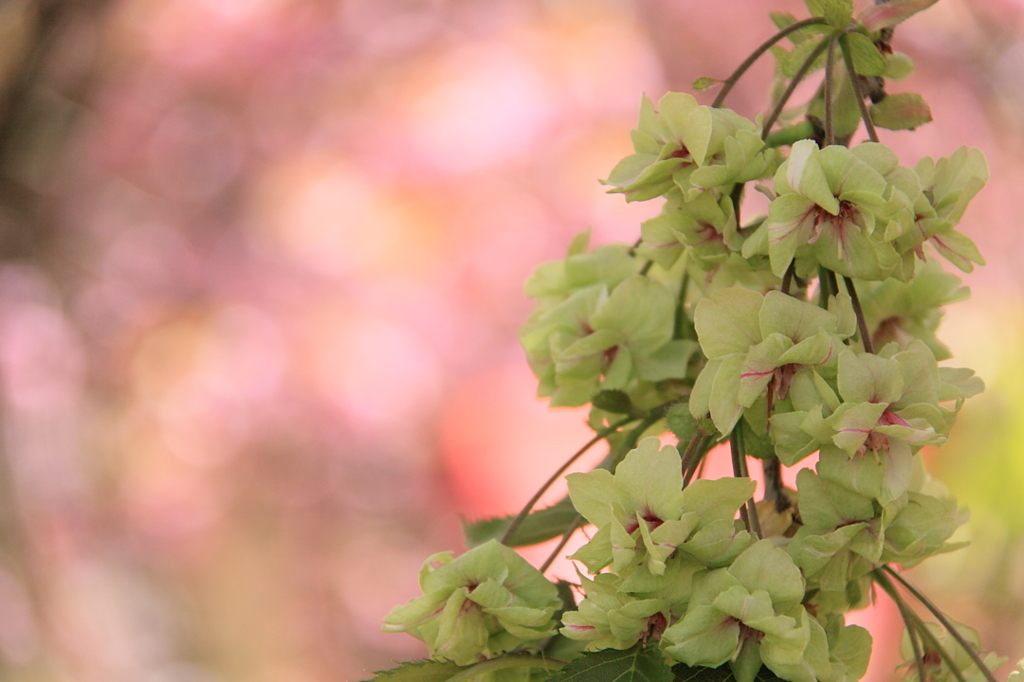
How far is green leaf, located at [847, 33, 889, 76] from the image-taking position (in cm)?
24

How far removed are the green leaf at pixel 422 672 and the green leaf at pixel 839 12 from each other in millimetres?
214

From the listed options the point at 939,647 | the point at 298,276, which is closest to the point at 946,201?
the point at 939,647

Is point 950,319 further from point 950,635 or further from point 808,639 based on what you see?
point 808,639

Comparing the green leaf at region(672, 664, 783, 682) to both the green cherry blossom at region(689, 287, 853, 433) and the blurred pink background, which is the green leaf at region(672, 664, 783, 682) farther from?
the blurred pink background

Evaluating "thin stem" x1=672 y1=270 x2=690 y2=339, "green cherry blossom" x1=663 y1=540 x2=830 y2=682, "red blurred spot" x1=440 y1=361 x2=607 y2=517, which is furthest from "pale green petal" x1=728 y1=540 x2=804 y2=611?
"red blurred spot" x1=440 y1=361 x2=607 y2=517

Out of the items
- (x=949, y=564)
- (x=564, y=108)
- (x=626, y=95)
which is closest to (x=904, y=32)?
(x=626, y=95)

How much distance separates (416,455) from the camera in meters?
1.50

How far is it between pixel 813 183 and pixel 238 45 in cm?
158

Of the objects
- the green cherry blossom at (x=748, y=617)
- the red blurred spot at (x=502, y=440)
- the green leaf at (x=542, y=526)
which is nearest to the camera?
the green cherry blossom at (x=748, y=617)

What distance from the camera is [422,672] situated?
23 cm

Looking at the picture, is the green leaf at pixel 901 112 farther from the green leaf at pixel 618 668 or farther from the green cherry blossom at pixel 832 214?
the green leaf at pixel 618 668

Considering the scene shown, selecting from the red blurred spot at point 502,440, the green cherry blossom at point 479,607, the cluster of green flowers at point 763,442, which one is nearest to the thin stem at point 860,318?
the cluster of green flowers at point 763,442

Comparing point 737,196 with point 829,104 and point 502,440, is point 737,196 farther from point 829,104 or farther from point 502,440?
point 502,440

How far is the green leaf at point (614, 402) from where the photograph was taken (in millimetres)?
273
